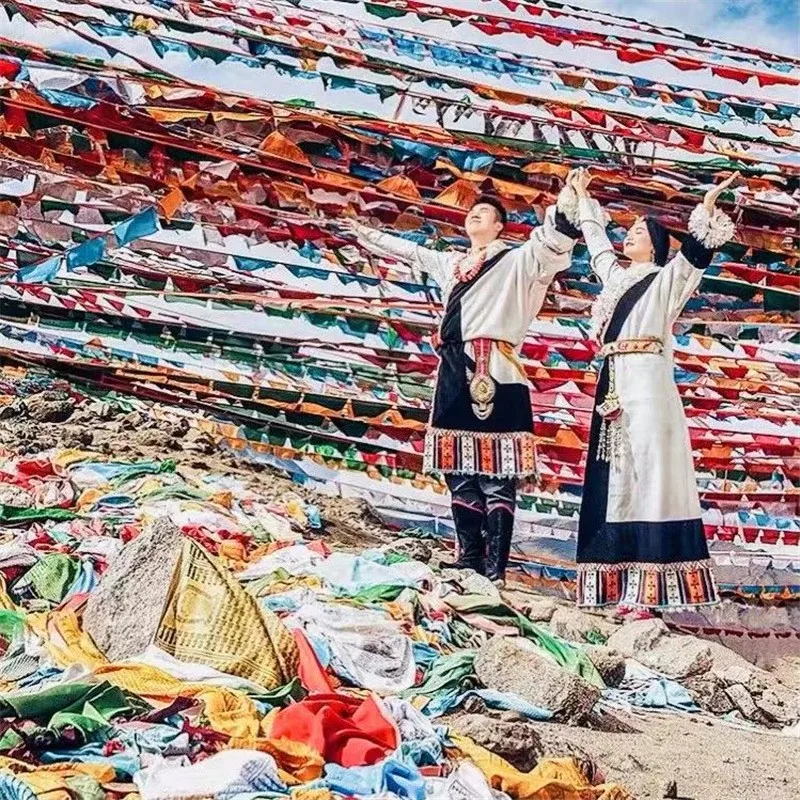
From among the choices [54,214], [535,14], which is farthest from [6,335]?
[535,14]

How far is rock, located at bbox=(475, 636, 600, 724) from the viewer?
3428 millimetres

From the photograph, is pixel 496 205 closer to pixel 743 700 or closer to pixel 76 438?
pixel 743 700

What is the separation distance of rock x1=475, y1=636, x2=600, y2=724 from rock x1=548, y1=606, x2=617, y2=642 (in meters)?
1.44

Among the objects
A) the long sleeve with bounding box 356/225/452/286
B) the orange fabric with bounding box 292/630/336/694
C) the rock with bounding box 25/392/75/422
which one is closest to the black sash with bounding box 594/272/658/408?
the long sleeve with bounding box 356/225/452/286

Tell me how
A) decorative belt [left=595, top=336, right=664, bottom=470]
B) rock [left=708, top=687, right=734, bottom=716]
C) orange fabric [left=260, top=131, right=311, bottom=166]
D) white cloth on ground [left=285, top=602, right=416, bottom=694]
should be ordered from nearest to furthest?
1. white cloth on ground [left=285, top=602, right=416, bottom=694]
2. rock [left=708, top=687, right=734, bottom=716]
3. decorative belt [left=595, top=336, right=664, bottom=470]
4. orange fabric [left=260, top=131, right=311, bottom=166]

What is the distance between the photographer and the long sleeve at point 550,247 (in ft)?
16.7

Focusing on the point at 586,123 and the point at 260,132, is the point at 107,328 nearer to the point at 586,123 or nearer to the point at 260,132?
the point at 260,132

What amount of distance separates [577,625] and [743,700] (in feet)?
2.82

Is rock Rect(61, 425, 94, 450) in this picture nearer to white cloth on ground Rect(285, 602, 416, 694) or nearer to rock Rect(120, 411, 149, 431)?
rock Rect(120, 411, 149, 431)

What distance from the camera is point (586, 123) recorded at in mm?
5867

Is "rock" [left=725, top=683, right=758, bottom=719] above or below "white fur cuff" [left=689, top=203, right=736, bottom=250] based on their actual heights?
below

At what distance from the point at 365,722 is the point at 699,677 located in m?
2.33

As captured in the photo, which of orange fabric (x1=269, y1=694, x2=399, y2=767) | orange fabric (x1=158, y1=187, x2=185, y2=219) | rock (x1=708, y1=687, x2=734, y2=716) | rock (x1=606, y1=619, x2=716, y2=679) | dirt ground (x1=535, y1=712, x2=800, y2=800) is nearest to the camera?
orange fabric (x1=269, y1=694, x2=399, y2=767)

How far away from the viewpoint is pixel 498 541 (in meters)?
5.17
